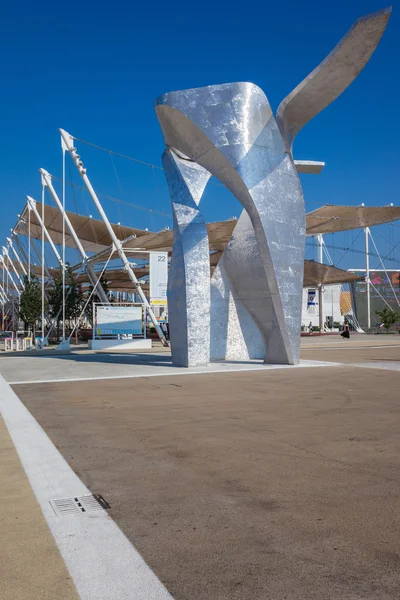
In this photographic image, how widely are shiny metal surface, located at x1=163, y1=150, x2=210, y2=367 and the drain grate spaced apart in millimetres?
12000

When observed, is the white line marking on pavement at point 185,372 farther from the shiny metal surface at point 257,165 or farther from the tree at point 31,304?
the tree at point 31,304

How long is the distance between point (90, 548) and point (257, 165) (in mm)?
14031

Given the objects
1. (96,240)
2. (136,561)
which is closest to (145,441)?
(136,561)

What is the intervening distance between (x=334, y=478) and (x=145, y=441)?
2577mm

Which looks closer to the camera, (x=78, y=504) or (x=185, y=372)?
(x=78, y=504)

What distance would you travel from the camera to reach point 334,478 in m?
5.10

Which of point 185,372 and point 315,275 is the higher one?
point 315,275

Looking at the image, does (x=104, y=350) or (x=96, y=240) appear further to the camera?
(x=96, y=240)

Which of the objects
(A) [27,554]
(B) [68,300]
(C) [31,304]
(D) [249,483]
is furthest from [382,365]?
(C) [31,304]

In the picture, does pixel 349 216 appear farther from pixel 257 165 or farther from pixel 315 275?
pixel 257 165

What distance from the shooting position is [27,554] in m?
3.45

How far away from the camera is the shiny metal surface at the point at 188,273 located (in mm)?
16641

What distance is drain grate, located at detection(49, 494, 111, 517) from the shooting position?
4271 mm

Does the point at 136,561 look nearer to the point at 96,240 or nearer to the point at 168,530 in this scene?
the point at 168,530
